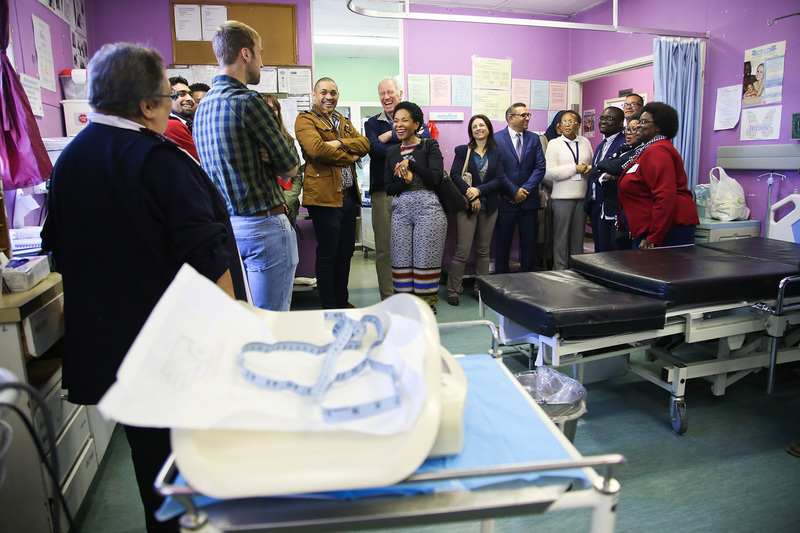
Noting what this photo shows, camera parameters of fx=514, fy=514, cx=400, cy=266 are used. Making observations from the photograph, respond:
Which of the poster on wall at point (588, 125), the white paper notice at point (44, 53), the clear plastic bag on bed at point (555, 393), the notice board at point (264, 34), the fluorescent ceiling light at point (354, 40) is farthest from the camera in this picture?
the fluorescent ceiling light at point (354, 40)

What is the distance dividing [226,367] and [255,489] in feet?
0.60

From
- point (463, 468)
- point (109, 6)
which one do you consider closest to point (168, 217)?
point (463, 468)

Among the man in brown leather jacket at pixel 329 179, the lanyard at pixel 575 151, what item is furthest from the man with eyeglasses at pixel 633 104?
the man in brown leather jacket at pixel 329 179

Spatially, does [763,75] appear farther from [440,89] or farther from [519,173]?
[440,89]

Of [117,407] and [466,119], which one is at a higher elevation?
[466,119]

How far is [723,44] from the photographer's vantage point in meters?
4.07

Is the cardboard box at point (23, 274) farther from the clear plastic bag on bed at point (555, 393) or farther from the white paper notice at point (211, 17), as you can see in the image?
the white paper notice at point (211, 17)

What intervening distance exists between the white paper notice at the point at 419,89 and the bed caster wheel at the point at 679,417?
137 inches

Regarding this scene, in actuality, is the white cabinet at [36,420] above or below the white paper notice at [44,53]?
below

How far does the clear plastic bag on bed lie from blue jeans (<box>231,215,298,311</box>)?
109cm

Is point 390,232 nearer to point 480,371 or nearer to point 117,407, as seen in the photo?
point 480,371

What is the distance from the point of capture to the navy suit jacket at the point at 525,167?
453 centimetres

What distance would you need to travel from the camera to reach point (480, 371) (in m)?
1.15

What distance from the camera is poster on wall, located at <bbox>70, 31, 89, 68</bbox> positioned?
378cm
